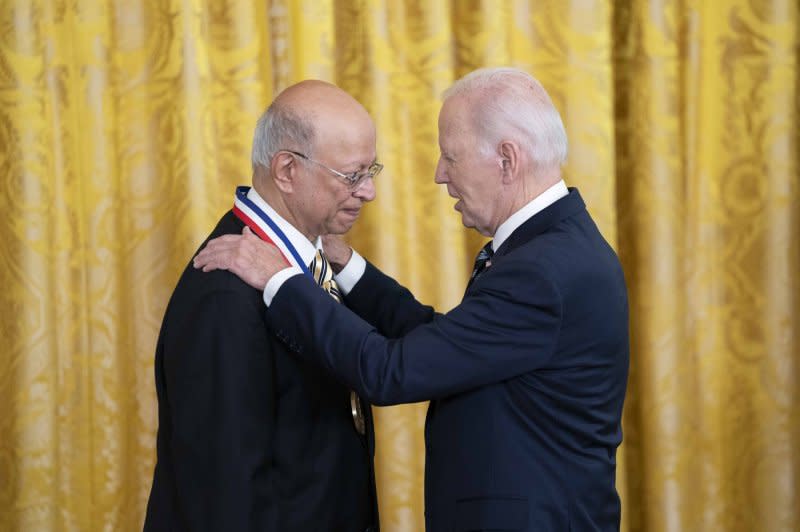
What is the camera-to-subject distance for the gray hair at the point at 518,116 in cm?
198

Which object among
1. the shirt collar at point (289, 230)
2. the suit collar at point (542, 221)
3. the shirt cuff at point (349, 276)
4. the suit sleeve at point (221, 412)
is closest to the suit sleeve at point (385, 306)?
the shirt cuff at point (349, 276)

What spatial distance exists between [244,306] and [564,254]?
62 centimetres

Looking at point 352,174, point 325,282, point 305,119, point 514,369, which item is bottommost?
point 514,369

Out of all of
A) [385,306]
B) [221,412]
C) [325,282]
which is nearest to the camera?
[221,412]

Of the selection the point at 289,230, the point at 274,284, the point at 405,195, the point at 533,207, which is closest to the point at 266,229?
the point at 289,230

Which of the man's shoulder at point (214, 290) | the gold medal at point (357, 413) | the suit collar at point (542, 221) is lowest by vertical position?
the gold medal at point (357, 413)

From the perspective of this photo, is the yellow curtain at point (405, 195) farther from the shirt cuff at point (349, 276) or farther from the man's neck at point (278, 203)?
the man's neck at point (278, 203)

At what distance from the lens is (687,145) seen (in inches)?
122

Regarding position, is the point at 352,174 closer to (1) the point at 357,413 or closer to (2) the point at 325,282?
(2) the point at 325,282

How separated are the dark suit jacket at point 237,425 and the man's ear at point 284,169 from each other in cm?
12

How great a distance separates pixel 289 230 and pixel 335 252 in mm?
431

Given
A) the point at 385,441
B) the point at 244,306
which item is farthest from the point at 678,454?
the point at 244,306

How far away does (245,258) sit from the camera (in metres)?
1.91

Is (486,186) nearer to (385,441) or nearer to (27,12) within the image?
(385,441)
